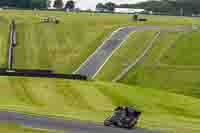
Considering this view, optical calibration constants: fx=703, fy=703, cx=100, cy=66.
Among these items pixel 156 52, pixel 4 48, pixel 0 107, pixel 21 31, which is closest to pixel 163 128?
pixel 0 107

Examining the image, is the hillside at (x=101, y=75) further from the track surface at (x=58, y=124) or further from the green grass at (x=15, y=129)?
the green grass at (x=15, y=129)

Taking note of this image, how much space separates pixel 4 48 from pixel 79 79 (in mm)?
26343

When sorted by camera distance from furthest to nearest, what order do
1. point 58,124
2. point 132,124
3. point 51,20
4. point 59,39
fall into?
point 51,20 < point 59,39 < point 132,124 < point 58,124

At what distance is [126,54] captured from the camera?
367 feet

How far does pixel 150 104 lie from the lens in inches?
3388

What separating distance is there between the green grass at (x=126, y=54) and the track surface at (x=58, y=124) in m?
33.7

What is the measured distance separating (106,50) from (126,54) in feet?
15.6

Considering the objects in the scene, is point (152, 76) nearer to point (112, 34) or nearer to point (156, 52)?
point (156, 52)

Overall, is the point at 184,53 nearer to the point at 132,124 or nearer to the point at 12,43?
the point at 12,43

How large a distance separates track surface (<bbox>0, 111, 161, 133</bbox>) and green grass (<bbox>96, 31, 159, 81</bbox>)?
33.7 m

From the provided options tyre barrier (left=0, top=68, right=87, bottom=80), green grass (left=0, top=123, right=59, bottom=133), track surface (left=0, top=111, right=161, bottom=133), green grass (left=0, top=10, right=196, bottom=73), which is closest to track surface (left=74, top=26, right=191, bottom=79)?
green grass (left=0, top=10, right=196, bottom=73)

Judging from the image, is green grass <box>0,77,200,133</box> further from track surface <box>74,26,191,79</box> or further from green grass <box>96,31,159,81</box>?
track surface <box>74,26,191,79</box>

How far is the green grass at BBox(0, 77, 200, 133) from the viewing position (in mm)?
73938

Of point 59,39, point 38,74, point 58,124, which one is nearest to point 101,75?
point 38,74
